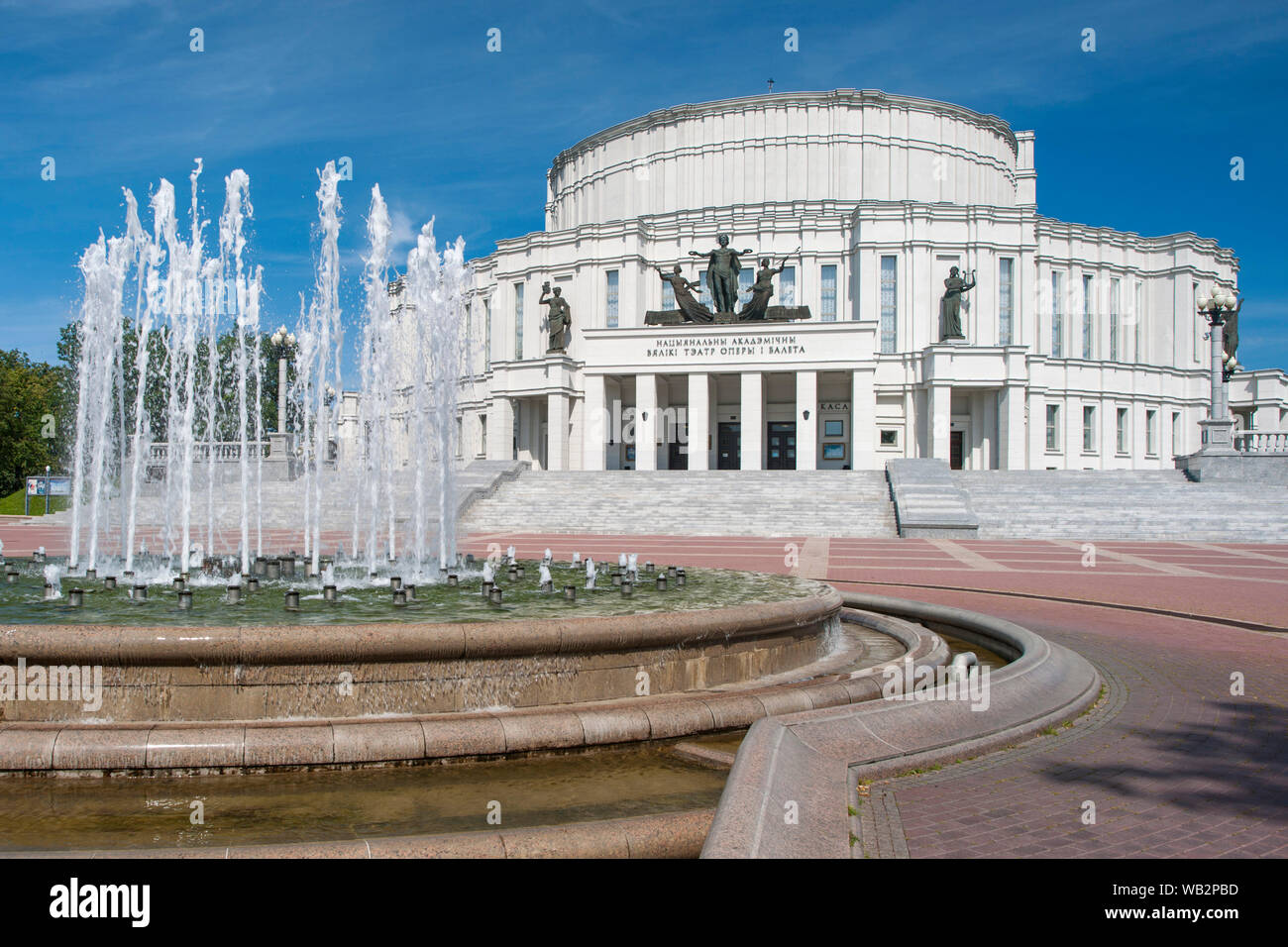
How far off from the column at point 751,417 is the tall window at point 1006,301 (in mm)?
15460

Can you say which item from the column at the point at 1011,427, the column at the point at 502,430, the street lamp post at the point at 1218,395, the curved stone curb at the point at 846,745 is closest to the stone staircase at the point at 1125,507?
the street lamp post at the point at 1218,395

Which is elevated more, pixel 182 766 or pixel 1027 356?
pixel 1027 356

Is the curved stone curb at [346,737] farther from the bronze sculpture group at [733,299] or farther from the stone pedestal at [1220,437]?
the bronze sculpture group at [733,299]

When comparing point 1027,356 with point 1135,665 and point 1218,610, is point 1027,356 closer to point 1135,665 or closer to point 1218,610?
point 1218,610

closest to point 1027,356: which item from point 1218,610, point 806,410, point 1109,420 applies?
point 1109,420

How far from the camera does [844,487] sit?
31.5 metres

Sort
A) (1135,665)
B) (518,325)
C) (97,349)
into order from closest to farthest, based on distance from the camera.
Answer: (1135,665)
(97,349)
(518,325)

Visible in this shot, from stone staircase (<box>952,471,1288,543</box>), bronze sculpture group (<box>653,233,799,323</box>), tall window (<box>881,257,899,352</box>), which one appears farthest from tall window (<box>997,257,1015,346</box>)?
stone staircase (<box>952,471,1288,543</box>)

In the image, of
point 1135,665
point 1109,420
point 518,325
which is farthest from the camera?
point 518,325

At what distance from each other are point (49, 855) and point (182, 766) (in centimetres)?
147

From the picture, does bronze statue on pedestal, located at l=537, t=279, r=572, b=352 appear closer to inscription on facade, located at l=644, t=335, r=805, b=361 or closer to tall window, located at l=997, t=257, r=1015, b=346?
inscription on facade, located at l=644, t=335, r=805, b=361

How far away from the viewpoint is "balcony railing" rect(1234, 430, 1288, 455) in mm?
32356

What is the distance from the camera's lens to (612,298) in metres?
51.0
